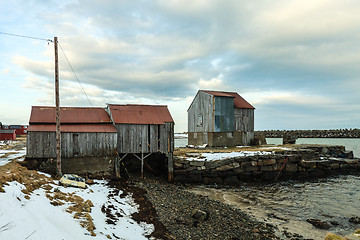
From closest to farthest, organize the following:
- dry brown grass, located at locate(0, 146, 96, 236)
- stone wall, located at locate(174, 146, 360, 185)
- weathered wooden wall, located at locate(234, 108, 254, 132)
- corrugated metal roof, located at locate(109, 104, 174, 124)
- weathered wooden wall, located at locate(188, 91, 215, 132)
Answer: dry brown grass, located at locate(0, 146, 96, 236), corrugated metal roof, located at locate(109, 104, 174, 124), stone wall, located at locate(174, 146, 360, 185), weathered wooden wall, located at locate(188, 91, 215, 132), weathered wooden wall, located at locate(234, 108, 254, 132)

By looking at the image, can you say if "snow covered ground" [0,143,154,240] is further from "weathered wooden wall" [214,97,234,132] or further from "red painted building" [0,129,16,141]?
"red painted building" [0,129,16,141]

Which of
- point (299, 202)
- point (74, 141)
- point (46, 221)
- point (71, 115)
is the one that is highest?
point (71, 115)

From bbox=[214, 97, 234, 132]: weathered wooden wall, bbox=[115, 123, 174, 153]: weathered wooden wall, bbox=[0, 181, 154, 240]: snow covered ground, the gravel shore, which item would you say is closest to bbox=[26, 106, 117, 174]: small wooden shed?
bbox=[115, 123, 174, 153]: weathered wooden wall

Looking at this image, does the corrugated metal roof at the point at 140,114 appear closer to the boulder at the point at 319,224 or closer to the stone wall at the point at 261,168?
the stone wall at the point at 261,168

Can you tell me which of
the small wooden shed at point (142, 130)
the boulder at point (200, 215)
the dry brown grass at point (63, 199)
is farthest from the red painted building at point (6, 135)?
the boulder at point (200, 215)

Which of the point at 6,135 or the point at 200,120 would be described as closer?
the point at 200,120

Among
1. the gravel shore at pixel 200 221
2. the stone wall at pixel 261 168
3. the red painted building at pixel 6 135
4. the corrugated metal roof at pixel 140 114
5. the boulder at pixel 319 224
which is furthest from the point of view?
the red painted building at pixel 6 135

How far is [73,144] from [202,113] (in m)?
22.3

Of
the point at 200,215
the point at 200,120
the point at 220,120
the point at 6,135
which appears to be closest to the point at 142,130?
the point at 200,215

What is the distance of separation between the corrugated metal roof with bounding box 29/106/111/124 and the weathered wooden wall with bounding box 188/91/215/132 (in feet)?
57.3

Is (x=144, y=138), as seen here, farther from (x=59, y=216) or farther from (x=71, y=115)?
(x=59, y=216)

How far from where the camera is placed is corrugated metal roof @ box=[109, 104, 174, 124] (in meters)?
22.1

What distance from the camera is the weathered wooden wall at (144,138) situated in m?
21.5

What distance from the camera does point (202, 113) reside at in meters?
36.8
